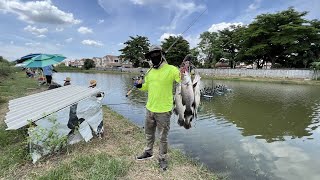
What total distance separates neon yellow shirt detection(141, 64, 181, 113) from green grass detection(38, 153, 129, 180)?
1262mm

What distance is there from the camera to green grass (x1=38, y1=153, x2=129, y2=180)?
4246 millimetres

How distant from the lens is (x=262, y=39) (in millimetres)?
43062

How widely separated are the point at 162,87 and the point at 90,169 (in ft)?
6.49

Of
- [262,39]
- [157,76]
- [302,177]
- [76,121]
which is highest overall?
[262,39]

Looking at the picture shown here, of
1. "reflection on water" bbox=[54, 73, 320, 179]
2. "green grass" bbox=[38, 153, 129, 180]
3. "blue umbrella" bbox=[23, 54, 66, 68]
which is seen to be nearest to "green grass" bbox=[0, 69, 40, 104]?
"blue umbrella" bbox=[23, 54, 66, 68]

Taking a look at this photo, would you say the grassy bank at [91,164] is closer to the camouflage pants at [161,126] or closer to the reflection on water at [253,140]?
the camouflage pants at [161,126]

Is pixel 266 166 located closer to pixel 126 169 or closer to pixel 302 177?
pixel 302 177

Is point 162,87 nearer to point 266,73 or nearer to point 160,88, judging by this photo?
point 160,88

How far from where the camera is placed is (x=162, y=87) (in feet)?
14.1

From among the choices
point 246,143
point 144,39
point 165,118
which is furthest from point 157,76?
point 144,39

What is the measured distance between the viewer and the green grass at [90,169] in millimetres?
4246

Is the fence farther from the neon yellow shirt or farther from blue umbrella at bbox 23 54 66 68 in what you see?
the neon yellow shirt

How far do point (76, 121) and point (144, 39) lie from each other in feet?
228

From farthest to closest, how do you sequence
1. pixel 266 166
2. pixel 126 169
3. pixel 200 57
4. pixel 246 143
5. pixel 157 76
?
1. pixel 200 57
2. pixel 246 143
3. pixel 266 166
4. pixel 126 169
5. pixel 157 76
